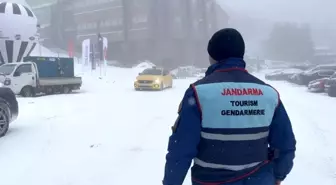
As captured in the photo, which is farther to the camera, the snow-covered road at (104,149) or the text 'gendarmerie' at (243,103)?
the snow-covered road at (104,149)

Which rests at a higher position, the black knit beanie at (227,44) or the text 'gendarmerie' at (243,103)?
the black knit beanie at (227,44)

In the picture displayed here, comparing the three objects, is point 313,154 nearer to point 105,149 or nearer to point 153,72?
point 105,149

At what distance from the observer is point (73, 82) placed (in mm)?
22047

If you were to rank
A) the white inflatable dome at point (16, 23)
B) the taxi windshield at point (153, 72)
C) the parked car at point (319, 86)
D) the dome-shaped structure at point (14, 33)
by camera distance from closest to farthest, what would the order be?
the parked car at point (319, 86) < the taxi windshield at point (153, 72) < the white inflatable dome at point (16, 23) < the dome-shaped structure at point (14, 33)

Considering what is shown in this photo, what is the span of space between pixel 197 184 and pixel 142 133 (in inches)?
241

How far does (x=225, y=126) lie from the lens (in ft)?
7.61


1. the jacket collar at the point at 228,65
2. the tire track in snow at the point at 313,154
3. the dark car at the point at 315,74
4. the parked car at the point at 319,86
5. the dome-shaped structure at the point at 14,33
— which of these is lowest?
the tire track in snow at the point at 313,154

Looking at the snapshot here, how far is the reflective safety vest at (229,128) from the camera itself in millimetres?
2312

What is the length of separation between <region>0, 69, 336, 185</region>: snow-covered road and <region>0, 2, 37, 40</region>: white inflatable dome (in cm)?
2108

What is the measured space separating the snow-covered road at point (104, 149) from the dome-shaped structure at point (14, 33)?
20884mm

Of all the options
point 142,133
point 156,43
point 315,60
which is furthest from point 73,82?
point 315,60

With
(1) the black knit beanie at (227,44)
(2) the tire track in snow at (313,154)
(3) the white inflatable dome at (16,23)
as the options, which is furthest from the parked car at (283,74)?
(1) the black knit beanie at (227,44)

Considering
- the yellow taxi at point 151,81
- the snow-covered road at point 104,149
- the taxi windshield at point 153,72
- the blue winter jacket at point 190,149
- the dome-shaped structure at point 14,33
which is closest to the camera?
the blue winter jacket at point 190,149

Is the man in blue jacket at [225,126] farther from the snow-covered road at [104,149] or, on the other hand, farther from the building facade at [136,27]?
Result: the building facade at [136,27]
